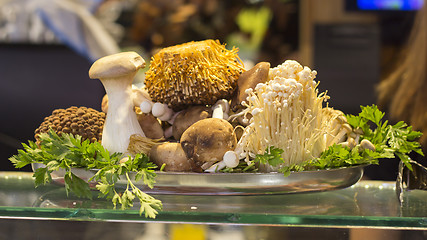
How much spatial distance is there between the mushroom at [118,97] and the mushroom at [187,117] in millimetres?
62

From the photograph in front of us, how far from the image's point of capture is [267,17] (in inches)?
102

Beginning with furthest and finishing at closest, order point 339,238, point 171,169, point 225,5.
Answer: point 225,5 → point 171,169 → point 339,238

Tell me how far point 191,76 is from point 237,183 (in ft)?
0.68

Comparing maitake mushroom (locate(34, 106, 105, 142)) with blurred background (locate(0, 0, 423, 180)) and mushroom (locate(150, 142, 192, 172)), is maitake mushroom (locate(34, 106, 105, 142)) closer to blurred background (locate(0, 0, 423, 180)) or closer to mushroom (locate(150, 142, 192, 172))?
mushroom (locate(150, 142, 192, 172))

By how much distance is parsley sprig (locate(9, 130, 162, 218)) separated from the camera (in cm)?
70

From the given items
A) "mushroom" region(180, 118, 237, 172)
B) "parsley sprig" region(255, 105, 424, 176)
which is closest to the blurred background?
"parsley sprig" region(255, 105, 424, 176)

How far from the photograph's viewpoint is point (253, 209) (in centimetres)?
67

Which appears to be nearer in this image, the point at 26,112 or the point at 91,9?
the point at 91,9

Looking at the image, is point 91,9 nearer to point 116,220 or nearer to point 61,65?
point 61,65

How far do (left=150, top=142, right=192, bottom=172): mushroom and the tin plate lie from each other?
0.12ft

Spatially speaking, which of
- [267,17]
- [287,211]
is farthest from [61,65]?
[287,211]

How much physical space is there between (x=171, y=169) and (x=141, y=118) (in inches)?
6.2

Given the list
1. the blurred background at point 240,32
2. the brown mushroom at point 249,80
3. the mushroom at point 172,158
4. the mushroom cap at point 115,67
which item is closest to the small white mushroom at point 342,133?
the brown mushroom at point 249,80

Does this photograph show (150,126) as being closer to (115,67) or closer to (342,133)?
(115,67)
